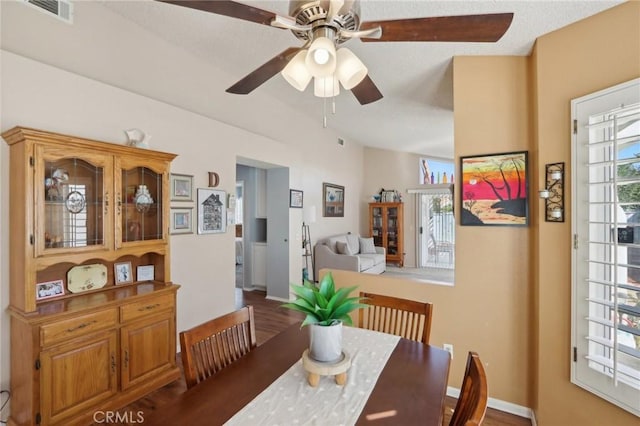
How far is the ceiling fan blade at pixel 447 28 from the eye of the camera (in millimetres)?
1219

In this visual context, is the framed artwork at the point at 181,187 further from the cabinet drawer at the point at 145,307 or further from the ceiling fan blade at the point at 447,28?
the ceiling fan blade at the point at 447,28

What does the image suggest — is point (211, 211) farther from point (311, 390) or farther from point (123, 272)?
point (311, 390)

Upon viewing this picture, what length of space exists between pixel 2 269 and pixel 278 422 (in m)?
2.19

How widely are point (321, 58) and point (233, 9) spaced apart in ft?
1.32

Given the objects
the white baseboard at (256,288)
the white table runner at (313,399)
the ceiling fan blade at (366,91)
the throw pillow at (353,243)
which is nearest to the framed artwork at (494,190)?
the ceiling fan blade at (366,91)

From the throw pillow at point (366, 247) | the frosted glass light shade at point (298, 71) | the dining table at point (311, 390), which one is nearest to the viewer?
the dining table at point (311, 390)

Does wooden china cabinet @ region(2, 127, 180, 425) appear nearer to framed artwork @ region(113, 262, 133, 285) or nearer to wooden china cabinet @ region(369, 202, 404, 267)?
framed artwork @ region(113, 262, 133, 285)

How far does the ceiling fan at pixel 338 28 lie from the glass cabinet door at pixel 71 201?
1506 millimetres

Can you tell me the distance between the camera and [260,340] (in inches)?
137

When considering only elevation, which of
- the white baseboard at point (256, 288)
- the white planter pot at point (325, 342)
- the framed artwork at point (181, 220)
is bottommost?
the white baseboard at point (256, 288)

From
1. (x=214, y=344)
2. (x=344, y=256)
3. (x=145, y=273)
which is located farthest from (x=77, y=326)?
(x=344, y=256)

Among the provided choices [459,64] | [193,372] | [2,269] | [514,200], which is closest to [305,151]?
[459,64]

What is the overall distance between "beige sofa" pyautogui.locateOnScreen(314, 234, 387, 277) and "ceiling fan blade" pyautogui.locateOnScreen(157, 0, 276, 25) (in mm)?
4631

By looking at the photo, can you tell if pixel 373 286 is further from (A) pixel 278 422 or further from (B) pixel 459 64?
(B) pixel 459 64
